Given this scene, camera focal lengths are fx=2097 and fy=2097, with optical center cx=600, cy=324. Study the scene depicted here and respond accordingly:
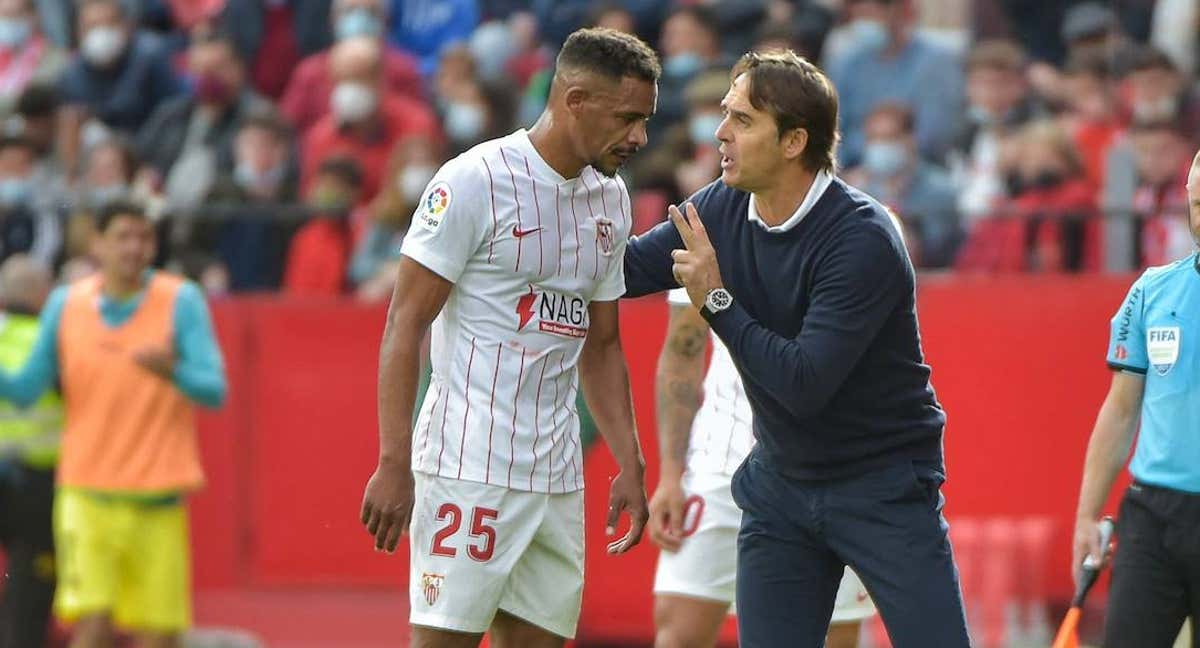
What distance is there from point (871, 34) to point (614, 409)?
23.2 ft

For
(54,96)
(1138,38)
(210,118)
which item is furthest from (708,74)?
(54,96)

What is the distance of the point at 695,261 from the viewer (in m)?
5.85

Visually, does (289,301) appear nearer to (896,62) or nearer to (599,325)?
(896,62)

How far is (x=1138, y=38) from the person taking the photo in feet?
41.5

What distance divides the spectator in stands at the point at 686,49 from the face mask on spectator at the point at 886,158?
4.32 feet

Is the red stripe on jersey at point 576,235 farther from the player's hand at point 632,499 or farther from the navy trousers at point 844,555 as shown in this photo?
the navy trousers at point 844,555

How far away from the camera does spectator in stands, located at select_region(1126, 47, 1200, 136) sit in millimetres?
11773

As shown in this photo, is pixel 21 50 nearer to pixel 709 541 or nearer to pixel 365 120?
pixel 365 120

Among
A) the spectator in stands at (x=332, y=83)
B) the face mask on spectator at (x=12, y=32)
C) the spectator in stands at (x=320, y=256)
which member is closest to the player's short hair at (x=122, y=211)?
the spectator in stands at (x=320, y=256)

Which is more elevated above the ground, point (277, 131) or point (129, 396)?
point (277, 131)

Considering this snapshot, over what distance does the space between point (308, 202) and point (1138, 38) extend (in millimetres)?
5246

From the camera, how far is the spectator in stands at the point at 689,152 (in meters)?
12.1

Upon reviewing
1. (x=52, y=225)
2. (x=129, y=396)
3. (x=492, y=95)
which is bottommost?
(x=129, y=396)

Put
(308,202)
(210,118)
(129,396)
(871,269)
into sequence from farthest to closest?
(210,118) < (308,202) < (129,396) < (871,269)
